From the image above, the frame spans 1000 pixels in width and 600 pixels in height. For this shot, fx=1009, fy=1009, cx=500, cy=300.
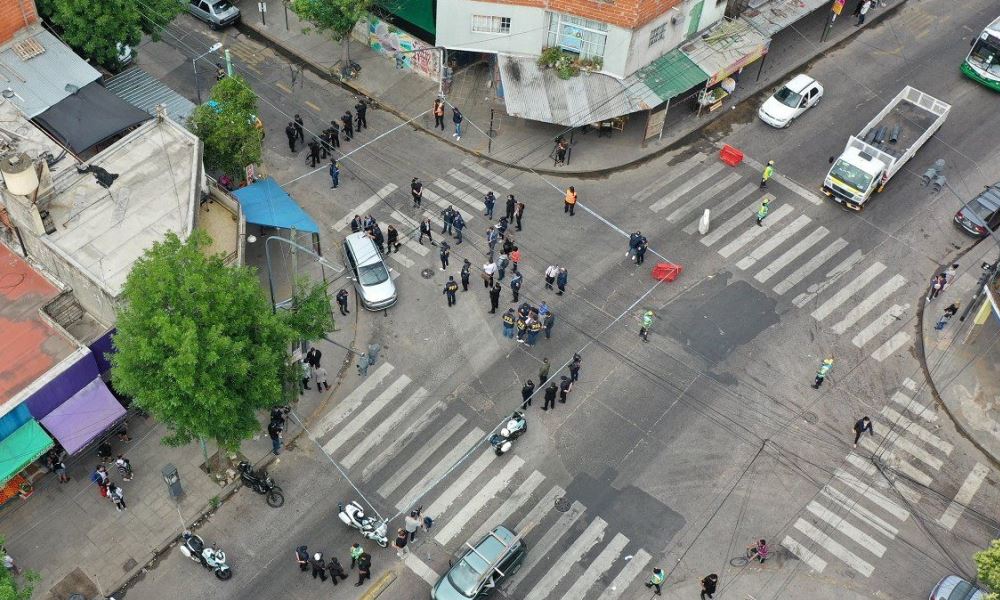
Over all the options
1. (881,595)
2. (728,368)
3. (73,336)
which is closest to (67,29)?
(73,336)

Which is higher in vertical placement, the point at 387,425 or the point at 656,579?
the point at 656,579

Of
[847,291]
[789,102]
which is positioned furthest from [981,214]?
[789,102]

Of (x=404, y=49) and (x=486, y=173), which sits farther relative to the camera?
(x=404, y=49)

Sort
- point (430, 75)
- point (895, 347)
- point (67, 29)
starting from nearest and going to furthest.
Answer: point (895, 347) < point (67, 29) < point (430, 75)

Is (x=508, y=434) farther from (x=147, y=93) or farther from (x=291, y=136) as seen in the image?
(x=147, y=93)

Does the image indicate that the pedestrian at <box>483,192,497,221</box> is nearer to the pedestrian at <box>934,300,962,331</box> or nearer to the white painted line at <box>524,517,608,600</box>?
the white painted line at <box>524,517,608,600</box>

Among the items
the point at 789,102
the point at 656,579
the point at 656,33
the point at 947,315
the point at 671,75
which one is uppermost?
the point at 656,33

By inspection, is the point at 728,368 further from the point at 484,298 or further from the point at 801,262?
the point at 484,298
